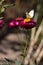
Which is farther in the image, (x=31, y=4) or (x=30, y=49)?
(x=31, y=4)

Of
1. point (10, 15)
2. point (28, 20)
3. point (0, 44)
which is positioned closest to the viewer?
point (28, 20)

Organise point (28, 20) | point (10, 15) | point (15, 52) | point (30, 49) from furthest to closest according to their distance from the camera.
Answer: point (10, 15)
point (15, 52)
point (30, 49)
point (28, 20)

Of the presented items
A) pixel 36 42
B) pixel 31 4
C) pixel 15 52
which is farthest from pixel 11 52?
pixel 36 42

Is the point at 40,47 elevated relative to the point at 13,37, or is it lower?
elevated

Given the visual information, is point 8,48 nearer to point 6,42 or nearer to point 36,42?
point 6,42

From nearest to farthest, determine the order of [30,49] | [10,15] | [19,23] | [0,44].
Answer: [19,23] < [30,49] < [0,44] < [10,15]

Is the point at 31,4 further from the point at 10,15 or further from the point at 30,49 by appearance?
the point at 30,49

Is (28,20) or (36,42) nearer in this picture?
(28,20)

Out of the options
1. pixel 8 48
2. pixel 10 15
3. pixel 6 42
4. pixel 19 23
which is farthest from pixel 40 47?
pixel 10 15

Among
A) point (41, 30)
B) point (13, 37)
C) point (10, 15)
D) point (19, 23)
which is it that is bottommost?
point (13, 37)
